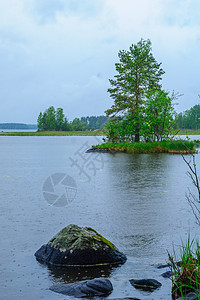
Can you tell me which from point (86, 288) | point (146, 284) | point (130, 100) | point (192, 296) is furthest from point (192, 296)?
point (130, 100)

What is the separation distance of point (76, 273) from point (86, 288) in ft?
2.57

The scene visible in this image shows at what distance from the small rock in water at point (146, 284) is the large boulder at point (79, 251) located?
0.95 meters

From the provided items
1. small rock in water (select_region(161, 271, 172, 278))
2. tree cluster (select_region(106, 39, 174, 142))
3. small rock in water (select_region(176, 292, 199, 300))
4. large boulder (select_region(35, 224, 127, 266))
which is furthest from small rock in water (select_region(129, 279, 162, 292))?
tree cluster (select_region(106, 39, 174, 142))

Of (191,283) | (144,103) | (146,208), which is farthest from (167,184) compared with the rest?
(144,103)

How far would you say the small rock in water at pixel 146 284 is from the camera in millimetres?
5499

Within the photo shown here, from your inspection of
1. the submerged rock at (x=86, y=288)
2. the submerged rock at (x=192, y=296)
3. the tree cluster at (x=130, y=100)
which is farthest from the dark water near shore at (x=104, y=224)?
the tree cluster at (x=130, y=100)

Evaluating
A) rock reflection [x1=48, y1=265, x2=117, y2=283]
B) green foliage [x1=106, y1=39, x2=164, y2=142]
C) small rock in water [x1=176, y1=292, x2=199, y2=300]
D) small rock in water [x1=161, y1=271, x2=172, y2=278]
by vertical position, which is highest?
green foliage [x1=106, y1=39, x2=164, y2=142]

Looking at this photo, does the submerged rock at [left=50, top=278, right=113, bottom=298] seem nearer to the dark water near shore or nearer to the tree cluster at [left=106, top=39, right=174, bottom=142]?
the dark water near shore

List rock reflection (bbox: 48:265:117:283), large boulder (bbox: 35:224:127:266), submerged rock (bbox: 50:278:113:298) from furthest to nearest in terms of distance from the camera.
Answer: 1. large boulder (bbox: 35:224:127:266)
2. rock reflection (bbox: 48:265:117:283)
3. submerged rock (bbox: 50:278:113:298)

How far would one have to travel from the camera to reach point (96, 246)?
648 cm

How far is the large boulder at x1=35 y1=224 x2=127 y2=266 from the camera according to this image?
640 cm

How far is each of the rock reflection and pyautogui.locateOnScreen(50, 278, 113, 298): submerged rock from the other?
34 cm

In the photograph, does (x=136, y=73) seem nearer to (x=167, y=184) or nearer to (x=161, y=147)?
(x=161, y=147)

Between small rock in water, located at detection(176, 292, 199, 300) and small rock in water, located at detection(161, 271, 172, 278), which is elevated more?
small rock in water, located at detection(176, 292, 199, 300)
